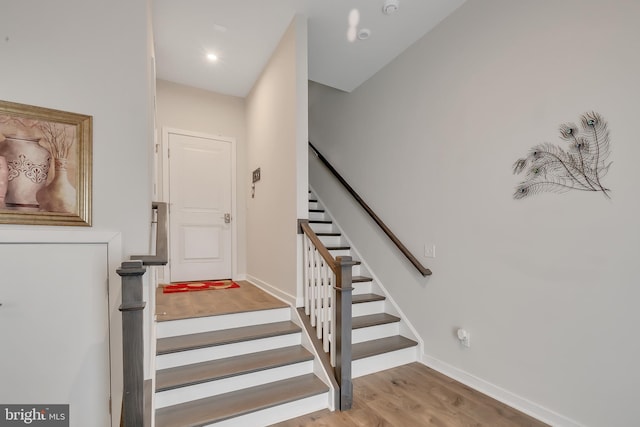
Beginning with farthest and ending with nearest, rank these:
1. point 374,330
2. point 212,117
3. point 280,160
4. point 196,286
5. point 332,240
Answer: point 212,117 → point 332,240 → point 196,286 → point 280,160 → point 374,330

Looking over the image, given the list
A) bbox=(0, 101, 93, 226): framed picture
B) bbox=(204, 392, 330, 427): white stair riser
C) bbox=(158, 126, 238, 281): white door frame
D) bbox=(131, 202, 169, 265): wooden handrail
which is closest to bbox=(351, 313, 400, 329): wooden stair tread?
bbox=(204, 392, 330, 427): white stair riser

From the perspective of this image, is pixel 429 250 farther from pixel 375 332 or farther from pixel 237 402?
pixel 237 402

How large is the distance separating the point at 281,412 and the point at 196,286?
7.00 ft

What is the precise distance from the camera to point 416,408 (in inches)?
79.0

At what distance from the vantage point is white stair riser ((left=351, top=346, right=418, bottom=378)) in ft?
8.04

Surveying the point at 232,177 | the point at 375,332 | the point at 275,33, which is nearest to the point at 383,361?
the point at 375,332

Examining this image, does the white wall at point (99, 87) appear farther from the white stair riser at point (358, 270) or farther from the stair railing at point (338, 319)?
the white stair riser at point (358, 270)

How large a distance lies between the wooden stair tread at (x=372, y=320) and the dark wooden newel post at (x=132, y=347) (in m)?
1.72

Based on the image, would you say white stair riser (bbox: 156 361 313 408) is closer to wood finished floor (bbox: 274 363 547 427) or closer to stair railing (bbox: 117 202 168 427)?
wood finished floor (bbox: 274 363 547 427)

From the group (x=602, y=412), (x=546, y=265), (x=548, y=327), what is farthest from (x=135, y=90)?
(x=602, y=412)

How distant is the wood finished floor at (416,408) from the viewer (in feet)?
6.15

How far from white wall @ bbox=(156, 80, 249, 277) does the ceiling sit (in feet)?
0.94

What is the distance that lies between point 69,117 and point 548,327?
3242mm

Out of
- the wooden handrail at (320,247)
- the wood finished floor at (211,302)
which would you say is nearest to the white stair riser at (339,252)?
the wood finished floor at (211,302)
